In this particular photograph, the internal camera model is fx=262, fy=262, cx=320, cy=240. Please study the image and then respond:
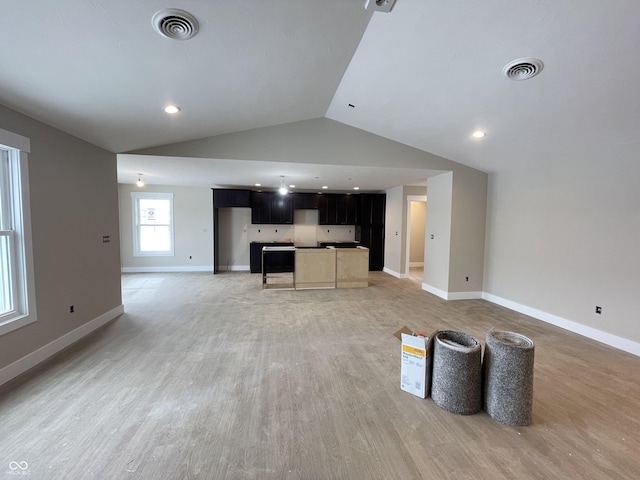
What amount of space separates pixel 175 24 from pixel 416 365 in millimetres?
3043

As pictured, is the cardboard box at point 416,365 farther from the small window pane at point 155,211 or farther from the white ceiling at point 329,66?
the small window pane at point 155,211

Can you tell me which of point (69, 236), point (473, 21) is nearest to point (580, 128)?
point (473, 21)

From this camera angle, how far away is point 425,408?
2031mm

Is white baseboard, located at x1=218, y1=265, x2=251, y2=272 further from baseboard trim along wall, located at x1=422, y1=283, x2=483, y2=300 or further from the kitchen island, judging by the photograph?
baseboard trim along wall, located at x1=422, y1=283, x2=483, y2=300

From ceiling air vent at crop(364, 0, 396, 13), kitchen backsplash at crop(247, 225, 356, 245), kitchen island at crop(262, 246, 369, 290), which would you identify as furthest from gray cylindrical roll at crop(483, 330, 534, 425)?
kitchen backsplash at crop(247, 225, 356, 245)

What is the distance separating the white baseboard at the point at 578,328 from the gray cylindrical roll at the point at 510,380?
2335 millimetres

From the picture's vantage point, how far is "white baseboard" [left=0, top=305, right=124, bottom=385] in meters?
2.33

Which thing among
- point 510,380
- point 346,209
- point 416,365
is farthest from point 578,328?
point 346,209

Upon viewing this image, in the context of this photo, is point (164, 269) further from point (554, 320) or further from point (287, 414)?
point (554, 320)

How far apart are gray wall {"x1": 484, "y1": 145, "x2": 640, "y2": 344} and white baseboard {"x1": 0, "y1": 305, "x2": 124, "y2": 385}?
630cm

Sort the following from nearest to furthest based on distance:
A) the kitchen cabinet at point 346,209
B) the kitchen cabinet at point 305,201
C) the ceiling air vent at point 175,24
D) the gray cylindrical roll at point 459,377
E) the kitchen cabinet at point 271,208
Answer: the ceiling air vent at point 175,24, the gray cylindrical roll at point 459,377, the kitchen cabinet at point 271,208, the kitchen cabinet at point 305,201, the kitchen cabinet at point 346,209

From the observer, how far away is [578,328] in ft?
11.5

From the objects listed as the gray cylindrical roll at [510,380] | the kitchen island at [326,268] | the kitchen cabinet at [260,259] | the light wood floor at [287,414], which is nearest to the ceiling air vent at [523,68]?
the gray cylindrical roll at [510,380]

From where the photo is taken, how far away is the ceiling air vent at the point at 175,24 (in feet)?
5.41
